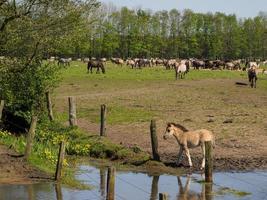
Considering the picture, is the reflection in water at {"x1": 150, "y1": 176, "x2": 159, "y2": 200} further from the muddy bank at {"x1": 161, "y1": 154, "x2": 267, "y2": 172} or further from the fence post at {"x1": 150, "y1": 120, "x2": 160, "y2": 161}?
the fence post at {"x1": 150, "y1": 120, "x2": 160, "y2": 161}

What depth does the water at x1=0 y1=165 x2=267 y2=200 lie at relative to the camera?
16.0 m

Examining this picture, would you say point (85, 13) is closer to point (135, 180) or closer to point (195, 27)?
point (135, 180)

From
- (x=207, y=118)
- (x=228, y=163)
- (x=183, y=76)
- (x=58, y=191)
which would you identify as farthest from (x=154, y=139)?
(x=183, y=76)

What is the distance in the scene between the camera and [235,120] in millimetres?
31891

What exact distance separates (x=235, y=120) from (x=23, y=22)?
12.4 metres

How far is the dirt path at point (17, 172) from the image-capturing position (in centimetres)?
1755

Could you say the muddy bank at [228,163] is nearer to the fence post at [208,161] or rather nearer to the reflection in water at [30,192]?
the fence post at [208,161]

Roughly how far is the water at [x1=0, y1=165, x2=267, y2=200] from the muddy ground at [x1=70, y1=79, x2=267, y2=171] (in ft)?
5.43

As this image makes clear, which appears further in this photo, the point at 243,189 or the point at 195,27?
the point at 195,27

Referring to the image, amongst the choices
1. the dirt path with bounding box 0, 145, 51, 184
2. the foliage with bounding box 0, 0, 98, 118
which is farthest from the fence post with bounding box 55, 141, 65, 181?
the foliage with bounding box 0, 0, 98, 118

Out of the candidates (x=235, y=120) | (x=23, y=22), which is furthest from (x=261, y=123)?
(x=23, y=22)

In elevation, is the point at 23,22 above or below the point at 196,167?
above

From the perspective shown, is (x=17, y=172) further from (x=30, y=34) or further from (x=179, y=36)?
(x=179, y=36)

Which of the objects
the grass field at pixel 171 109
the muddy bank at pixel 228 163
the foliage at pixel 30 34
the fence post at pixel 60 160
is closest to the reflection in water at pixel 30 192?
the fence post at pixel 60 160
